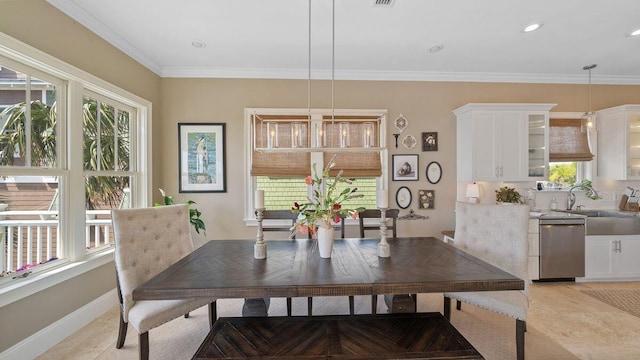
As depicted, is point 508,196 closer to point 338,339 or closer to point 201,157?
point 338,339

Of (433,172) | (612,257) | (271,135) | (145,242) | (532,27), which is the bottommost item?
(612,257)

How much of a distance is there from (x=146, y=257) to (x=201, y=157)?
6.23 ft

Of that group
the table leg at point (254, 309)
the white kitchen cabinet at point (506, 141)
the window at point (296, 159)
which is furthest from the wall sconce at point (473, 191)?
the table leg at point (254, 309)

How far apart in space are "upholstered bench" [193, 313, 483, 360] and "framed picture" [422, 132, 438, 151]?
2.57 metres

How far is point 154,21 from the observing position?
258 cm

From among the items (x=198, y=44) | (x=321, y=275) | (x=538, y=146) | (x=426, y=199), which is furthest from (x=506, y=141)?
(x=198, y=44)

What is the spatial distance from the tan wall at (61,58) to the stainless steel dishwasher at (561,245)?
505cm

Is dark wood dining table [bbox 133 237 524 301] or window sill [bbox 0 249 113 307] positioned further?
window sill [bbox 0 249 113 307]

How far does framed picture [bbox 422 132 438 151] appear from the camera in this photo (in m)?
3.82

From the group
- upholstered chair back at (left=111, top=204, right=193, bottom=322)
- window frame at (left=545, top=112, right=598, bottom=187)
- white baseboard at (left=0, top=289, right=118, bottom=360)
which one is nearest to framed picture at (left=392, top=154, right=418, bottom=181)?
window frame at (left=545, top=112, right=598, bottom=187)

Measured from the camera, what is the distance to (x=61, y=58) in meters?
2.26

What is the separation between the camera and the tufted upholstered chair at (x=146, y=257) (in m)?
1.81

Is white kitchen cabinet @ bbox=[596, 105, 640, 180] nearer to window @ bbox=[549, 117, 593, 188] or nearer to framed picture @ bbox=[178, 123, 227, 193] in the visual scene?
window @ bbox=[549, 117, 593, 188]

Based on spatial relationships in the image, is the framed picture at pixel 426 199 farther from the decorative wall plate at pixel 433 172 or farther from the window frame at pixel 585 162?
the window frame at pixel 585 162
